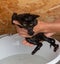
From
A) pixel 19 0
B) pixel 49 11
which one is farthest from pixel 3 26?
pixel 49 11

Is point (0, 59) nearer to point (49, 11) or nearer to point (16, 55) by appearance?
point (16, 55)

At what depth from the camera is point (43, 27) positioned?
3.55 feet

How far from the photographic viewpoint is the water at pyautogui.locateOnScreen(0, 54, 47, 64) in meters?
1.30

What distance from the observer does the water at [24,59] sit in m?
1.30

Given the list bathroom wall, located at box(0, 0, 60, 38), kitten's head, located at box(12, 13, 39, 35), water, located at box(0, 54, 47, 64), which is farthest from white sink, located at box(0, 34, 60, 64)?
kitten's head, located at box(12, 13, 39, 35)

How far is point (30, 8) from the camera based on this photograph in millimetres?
1435

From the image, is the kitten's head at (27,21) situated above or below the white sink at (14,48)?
above

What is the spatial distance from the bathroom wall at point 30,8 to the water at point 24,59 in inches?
9.5

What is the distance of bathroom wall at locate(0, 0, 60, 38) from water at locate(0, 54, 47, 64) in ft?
0.79

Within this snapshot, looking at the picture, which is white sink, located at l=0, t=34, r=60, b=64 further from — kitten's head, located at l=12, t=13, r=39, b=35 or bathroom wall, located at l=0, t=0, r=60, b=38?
kitten's head, located at l=12, t=13, r=39, b=35

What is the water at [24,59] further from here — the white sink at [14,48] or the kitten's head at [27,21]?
the kitten's head at [27,21]

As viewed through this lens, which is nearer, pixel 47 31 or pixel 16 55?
pixel 47 31

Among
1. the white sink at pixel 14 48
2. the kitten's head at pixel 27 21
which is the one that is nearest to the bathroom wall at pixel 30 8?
the white sink at pixel 14 48

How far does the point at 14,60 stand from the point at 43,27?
337 millimetres
